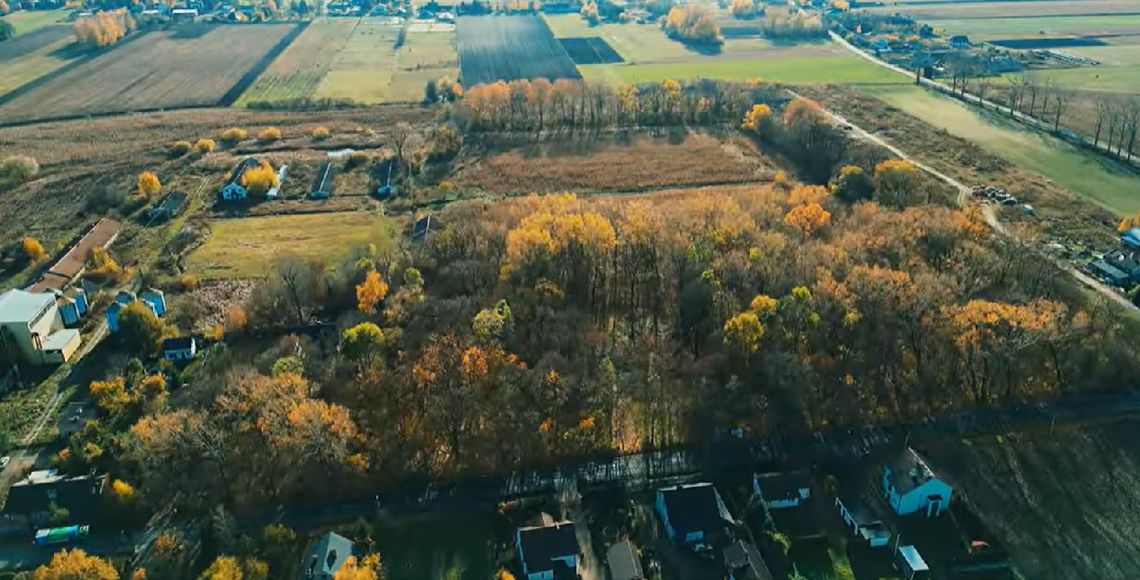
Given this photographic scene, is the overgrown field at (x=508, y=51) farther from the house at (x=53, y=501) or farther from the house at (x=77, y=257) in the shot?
the house at (x=53, y=501)

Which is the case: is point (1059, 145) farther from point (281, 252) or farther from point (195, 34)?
point (195, 34)

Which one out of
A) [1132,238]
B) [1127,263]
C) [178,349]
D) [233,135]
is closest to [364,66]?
[233,135]

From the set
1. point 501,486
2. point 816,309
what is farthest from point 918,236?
point 501,486

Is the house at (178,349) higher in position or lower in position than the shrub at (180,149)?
lower

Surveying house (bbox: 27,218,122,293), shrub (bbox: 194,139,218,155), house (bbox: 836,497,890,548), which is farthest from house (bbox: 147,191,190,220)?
house (bbox: 836,497,890,548)

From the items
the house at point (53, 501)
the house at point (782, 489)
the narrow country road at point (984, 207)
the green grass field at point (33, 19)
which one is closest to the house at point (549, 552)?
the house at point (782, 489)

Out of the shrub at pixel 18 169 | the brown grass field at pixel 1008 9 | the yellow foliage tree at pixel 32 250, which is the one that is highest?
the brown grass field at pixel 1008 9
